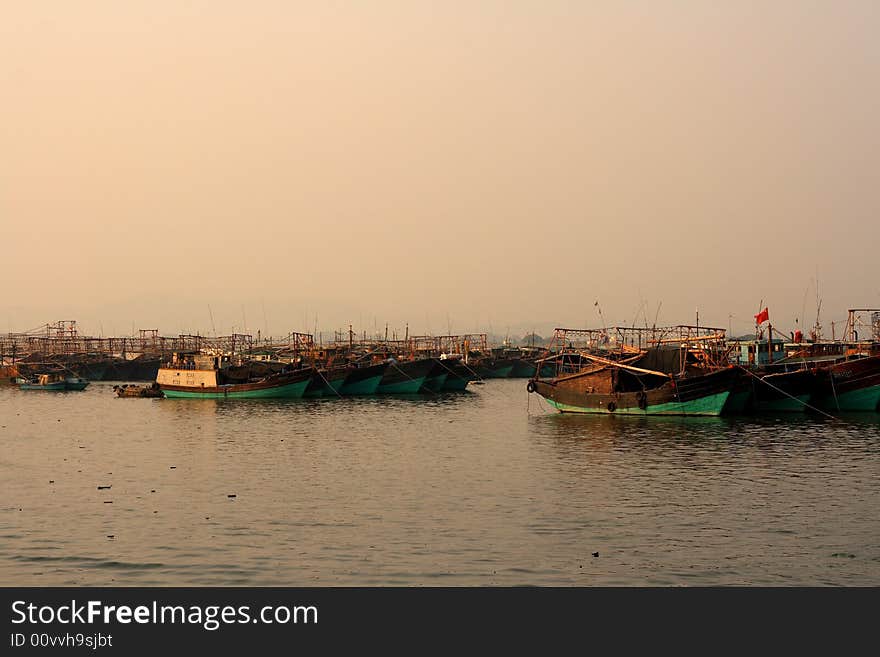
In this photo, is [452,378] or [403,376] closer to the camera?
[403,376]

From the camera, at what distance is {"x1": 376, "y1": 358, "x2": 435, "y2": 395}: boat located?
93.6 metres

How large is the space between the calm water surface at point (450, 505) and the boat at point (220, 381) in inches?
1079

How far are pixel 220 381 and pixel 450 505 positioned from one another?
60.0 metres

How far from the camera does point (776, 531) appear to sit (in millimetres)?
24859

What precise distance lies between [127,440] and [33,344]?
118 meters

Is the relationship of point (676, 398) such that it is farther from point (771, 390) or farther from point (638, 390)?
point (771, 390)

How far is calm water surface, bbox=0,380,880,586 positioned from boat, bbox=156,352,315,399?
27395mm

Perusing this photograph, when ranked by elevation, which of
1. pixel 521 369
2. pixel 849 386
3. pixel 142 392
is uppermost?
pixel 849 386

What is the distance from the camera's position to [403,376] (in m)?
93.9

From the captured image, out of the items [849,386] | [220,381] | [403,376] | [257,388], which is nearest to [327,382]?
[257,388]

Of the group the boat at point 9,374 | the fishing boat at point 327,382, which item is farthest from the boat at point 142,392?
the boat at point 9,374

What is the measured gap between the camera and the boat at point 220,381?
8344cm

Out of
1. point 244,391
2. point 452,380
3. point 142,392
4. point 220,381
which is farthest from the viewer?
point 452,380
